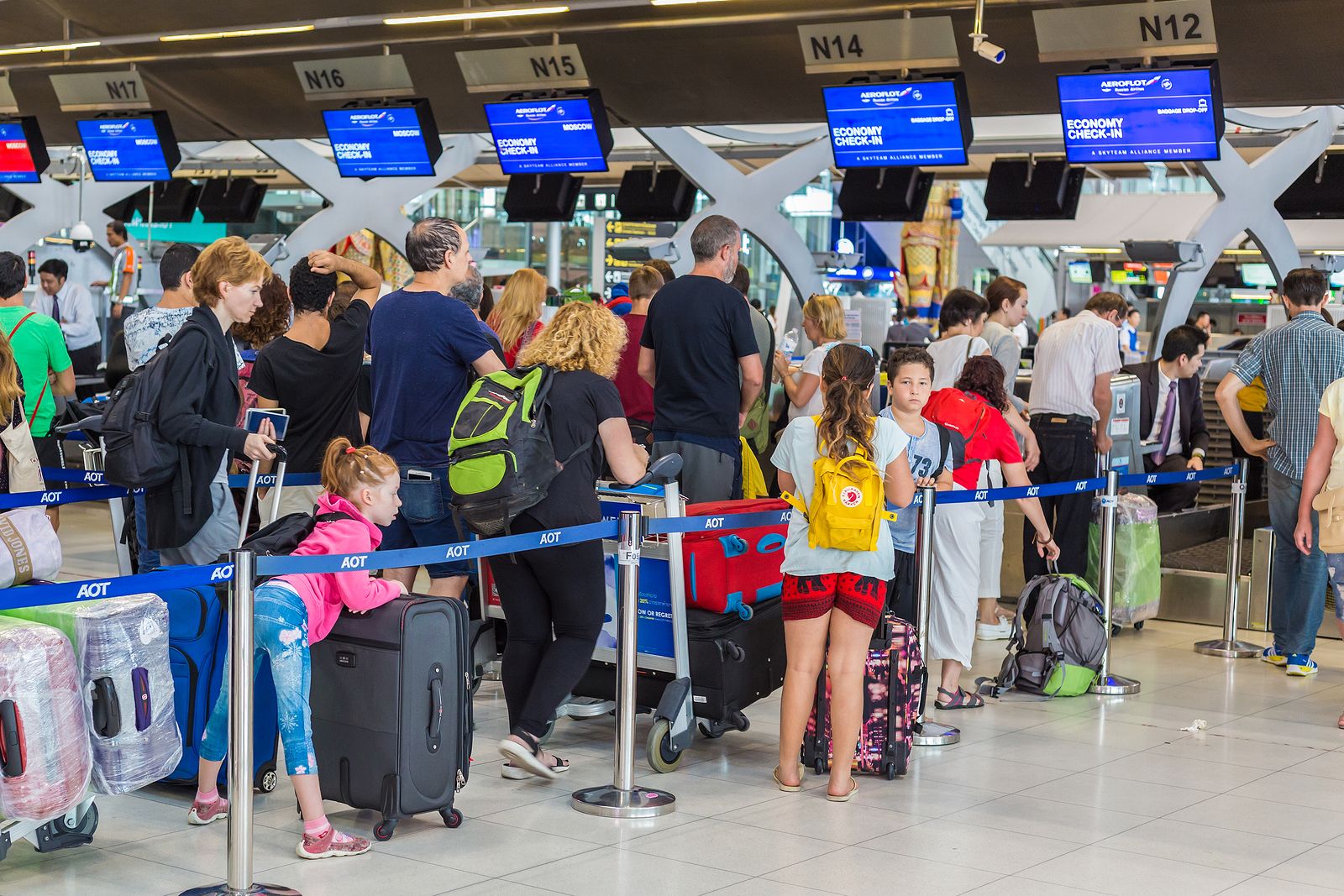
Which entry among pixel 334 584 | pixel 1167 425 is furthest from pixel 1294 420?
pixel 334 584

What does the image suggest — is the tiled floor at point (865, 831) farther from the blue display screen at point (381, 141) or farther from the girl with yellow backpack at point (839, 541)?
the blue display screen at point (381, 141)

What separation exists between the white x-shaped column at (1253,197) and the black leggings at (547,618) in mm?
7625

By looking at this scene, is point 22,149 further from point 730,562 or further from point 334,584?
point 334,584

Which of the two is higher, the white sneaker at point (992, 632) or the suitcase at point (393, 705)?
the suitcase at point (393, 705)

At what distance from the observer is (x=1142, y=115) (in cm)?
843

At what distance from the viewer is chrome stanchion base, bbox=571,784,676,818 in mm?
4699

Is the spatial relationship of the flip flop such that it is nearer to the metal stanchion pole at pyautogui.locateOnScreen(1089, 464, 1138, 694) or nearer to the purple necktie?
the metal stanchion pole at pyautogui.locateOnScreen(1089, 464, 1138, 694)

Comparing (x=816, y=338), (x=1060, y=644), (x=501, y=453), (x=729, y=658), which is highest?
(x=816, y=338)

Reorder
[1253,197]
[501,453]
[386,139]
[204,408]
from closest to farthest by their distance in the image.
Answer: [501,453] → [204,408] → [386,139] → [1253,197]

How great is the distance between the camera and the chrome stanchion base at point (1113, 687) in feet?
22.2

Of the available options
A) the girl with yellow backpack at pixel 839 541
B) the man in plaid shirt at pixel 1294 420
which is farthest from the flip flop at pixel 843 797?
the man in plaid shirt at pixel 1294 420

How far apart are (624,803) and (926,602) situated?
1649 millimetres

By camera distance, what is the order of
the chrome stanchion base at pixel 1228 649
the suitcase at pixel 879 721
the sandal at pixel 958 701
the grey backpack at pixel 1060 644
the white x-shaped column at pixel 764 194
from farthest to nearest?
the white x-shaped column at pixel 764 194 < the chrome stanchion base at pixel 1228 649 < the grey backpack at pixel 1060 644 < the sandal at pixel 958 701 < the suitcase at pixel 879 721

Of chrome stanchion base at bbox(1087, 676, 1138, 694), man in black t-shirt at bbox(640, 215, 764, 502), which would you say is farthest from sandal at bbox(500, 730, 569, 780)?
chrome stanchion base at bbox(1087, 676, 1138, 694)
